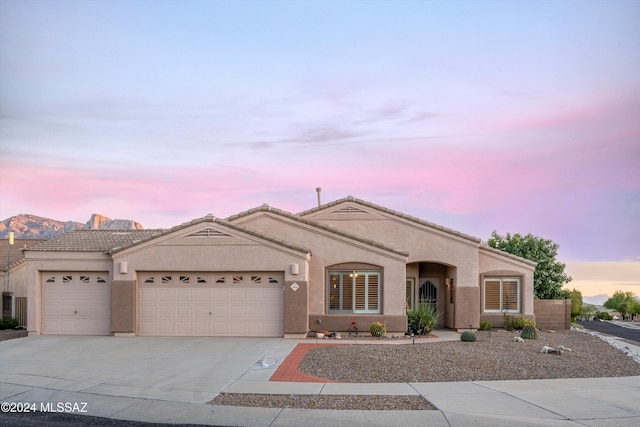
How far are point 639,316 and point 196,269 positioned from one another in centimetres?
4228

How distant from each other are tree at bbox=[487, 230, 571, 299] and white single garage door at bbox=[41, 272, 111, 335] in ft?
72.7

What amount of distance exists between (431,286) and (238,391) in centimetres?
1624

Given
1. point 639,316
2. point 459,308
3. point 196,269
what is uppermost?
point 196,269

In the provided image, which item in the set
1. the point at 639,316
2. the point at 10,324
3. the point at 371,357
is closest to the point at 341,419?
the point at 371,357

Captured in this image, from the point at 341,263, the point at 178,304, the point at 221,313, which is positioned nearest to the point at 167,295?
the point at 178,304

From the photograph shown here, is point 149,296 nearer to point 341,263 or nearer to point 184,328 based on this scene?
point 184,328

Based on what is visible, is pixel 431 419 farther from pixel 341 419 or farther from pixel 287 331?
pixel 287 331

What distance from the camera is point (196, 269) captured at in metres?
22.9

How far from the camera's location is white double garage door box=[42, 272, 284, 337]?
22.7 m

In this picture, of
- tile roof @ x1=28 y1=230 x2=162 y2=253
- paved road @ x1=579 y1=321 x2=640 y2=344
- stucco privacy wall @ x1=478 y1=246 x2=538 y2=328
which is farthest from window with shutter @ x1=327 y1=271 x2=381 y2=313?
paved road @ x1=579 y1=321 x2=640 y2=344

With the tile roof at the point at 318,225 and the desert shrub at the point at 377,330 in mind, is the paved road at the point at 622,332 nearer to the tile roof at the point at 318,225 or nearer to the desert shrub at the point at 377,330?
the desert shrub at the point at 377,330

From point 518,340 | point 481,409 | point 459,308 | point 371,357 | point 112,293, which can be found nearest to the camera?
point 481,409

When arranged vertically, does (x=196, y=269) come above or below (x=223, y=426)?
above

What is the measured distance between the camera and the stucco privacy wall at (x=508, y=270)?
26.8 m
